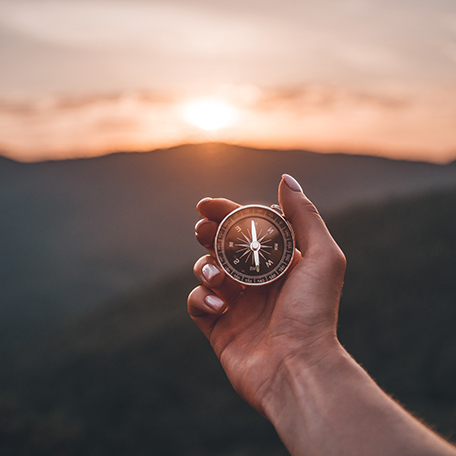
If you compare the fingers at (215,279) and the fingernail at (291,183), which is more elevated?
the fingernail at (291,183)

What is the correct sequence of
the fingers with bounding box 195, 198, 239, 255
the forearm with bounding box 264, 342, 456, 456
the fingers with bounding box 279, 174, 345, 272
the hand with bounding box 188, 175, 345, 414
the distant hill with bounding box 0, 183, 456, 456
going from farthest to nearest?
the distant hill with bounding box 0, 183, 456, 456 < the fingers with bounding box 195, 198, 239, 255 < the fingers with bounding box 279, 174, 345, 272 < the hand with bounding box 188, 175, 345, 414 < the forearm with bounding box 264, 342, 456, 456

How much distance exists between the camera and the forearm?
A: 6.95 feet

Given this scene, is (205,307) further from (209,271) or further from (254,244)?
(254,244)

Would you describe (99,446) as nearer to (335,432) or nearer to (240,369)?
(240,369)

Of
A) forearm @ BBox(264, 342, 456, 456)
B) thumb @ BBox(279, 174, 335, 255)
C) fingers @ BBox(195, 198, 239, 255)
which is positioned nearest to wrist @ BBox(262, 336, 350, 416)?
forearm @ BBox(264, 342, 456, 456)

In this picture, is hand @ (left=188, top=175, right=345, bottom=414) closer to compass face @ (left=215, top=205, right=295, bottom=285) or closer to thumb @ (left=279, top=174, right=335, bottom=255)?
thumb @ (left=279, top=174, right=335, bottom=255)

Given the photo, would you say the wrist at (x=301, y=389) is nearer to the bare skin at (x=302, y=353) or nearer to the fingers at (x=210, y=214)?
the bare skin at (x=302, y=353)

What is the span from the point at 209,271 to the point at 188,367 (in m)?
8.02

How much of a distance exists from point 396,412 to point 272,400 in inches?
34.8

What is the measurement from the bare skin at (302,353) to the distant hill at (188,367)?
5.47m

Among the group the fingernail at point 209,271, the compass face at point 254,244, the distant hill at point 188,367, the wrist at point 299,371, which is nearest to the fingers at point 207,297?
the fingernail at point 209,271

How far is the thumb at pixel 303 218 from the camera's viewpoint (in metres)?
3.07

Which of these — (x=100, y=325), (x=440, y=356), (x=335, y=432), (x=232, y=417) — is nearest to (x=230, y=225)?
(x=335, y=432)

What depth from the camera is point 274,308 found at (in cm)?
312
